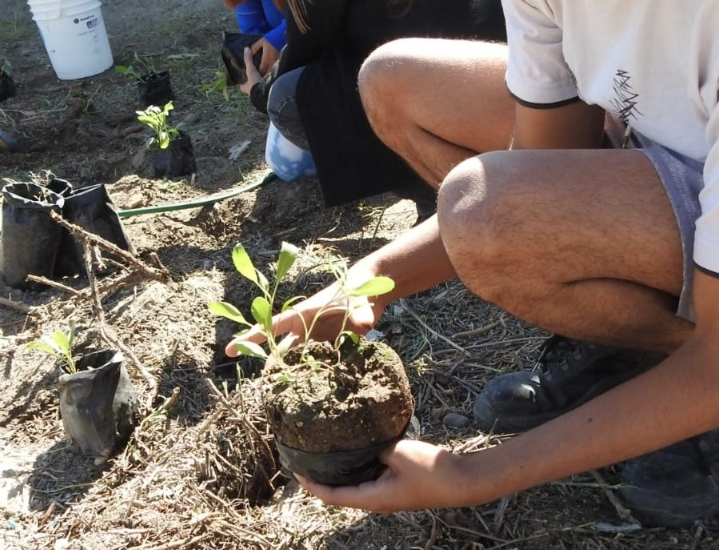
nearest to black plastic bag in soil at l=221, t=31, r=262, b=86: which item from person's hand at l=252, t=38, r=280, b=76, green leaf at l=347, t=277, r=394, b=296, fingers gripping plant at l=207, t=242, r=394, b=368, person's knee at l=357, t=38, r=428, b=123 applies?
person's hand at l=252, t=38, r=280, b=76

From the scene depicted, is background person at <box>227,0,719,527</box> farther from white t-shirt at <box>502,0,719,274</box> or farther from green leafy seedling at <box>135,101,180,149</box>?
green leafy seedling at <box>135,101,180,149</box>

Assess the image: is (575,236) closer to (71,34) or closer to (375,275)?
(375,275)

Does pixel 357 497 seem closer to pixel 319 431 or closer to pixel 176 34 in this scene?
pixel 319 431

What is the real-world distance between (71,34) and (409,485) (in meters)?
4.29

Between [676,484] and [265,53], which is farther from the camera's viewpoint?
[265,53]

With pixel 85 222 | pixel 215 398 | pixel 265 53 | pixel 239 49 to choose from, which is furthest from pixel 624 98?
pixel 239 49

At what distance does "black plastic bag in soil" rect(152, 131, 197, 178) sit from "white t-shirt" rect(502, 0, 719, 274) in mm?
2083

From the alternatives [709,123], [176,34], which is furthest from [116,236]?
[176,34]

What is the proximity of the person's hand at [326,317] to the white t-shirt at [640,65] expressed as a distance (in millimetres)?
505

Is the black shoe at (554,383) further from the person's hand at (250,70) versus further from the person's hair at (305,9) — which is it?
the person's hand at (250,70)

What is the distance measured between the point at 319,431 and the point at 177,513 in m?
0.45

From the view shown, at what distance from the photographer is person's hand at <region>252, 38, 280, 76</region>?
295 cm

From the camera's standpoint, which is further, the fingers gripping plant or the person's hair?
the person's hair

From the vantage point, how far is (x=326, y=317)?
Result: 1.50 metres
